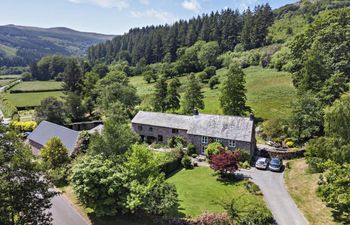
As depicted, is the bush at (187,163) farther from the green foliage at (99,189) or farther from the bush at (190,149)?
the green foliage at (99,189)

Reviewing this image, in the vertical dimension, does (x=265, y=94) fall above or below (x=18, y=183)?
below

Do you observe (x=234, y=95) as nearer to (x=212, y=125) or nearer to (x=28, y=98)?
(x=212, y=125)

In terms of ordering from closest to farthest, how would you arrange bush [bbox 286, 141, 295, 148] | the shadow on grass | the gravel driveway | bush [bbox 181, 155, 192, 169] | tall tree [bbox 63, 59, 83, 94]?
1. the gravel driveway
2. the shadow on grass
3. bush [bbox 181, 155, 192, 169]
4. bush [bbox 286, 141, 295, 148]
5. tall tree [bbox 63, 59, 83, 94]

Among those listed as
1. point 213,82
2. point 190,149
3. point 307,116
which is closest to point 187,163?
point 190,149

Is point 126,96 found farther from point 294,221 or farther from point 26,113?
point 294,221

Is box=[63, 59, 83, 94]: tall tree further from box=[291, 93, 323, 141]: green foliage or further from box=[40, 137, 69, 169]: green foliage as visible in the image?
box=[291, 93, 323, 141]: green foliage

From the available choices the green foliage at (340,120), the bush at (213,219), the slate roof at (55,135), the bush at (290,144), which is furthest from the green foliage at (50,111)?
the green foliage at (340,120)

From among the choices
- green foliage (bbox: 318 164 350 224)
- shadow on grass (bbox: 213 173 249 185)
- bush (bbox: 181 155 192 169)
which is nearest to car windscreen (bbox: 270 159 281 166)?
shadow on grass (bbox: 213 173 249 185)
